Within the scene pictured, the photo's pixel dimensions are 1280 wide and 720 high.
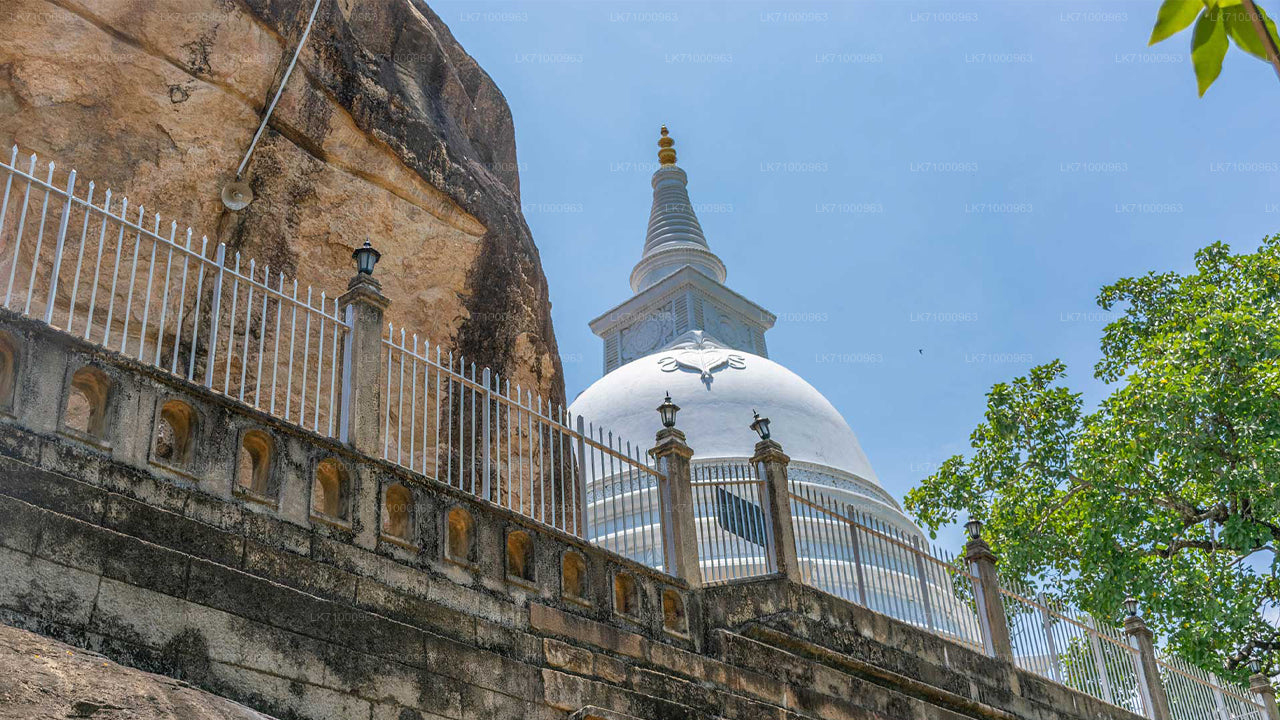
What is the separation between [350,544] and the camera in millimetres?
7555

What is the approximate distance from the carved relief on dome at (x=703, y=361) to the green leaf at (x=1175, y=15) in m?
23.7

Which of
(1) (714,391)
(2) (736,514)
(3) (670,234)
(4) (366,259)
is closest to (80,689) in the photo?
(4) (366,259)

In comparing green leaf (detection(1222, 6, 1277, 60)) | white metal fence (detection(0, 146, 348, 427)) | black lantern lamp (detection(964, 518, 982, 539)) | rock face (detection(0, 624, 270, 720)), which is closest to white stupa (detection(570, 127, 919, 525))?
black lantern lamp (detection(964, 518, 982, 539))

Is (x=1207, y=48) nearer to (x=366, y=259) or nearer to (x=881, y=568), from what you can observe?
(x=366, y=259)

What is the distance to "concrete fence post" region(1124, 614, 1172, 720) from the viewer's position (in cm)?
1500

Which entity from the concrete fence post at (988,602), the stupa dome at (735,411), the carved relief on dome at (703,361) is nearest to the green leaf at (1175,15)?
the concrete fence post at (988,602)

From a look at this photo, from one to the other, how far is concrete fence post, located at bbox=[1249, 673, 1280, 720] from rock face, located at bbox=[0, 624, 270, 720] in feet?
47.8

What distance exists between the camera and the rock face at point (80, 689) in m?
5.20

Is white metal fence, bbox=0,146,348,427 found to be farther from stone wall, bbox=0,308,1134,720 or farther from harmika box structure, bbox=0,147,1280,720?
stone wall, bbox=0,308,1134,720

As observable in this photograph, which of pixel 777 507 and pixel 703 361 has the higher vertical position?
pixel 703 361

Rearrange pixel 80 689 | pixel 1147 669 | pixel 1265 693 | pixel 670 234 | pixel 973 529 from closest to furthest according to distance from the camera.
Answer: pixel 80 689 < pixel 973 529 < pixel 1147 669 < pixel 1265 693 < pixel 670 234

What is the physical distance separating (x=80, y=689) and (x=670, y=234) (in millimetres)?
31311

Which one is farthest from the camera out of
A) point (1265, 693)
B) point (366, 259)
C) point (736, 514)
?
point (1265, 693)

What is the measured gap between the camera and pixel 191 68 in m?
11.1
